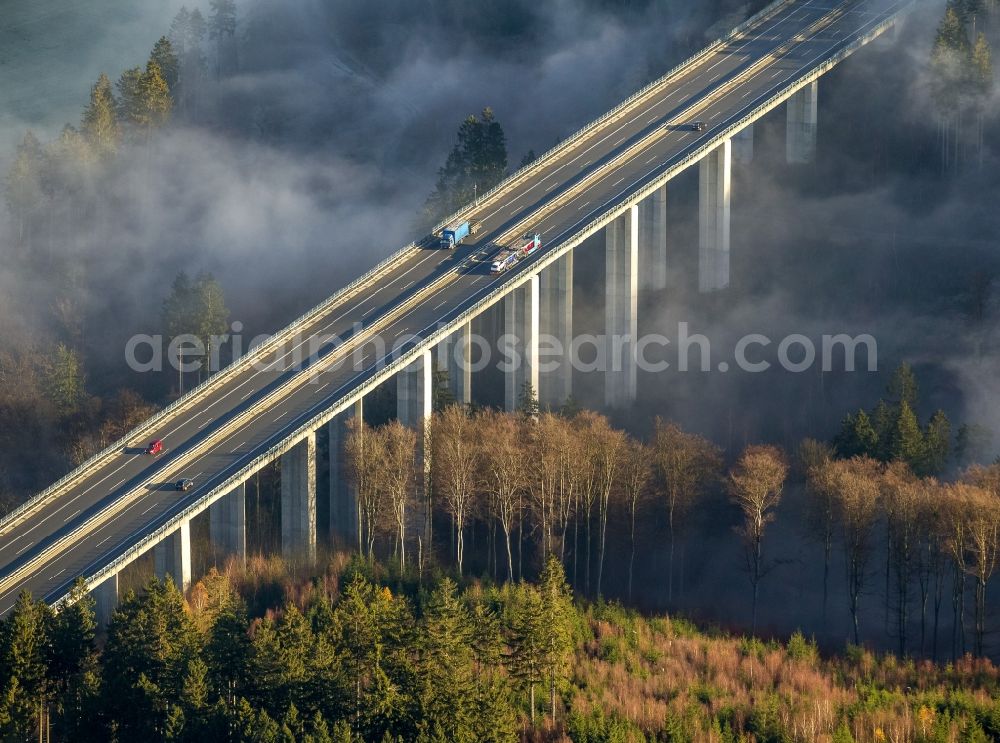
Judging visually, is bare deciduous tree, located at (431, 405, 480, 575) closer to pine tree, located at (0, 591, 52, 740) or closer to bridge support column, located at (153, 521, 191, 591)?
bridge support column, located at (153, 521, 191, 591)

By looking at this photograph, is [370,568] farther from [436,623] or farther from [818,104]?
[818,104]

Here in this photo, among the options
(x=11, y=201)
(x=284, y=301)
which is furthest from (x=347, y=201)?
(x=11, y=201)

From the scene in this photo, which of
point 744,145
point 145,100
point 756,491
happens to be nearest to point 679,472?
point 756,491

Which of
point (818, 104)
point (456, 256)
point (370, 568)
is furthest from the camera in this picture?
point (818, 104)

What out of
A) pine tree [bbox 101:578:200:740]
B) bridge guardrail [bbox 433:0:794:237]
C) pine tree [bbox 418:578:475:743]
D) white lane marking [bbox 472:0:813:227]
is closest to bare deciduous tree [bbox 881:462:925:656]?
pine tree [bbox 418:578:475:743]

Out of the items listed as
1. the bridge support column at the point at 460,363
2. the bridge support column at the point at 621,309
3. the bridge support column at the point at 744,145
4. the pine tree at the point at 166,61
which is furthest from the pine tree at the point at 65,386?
the bridge support column at the point at 744,145

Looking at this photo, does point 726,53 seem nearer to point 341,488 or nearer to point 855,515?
point 341,488
